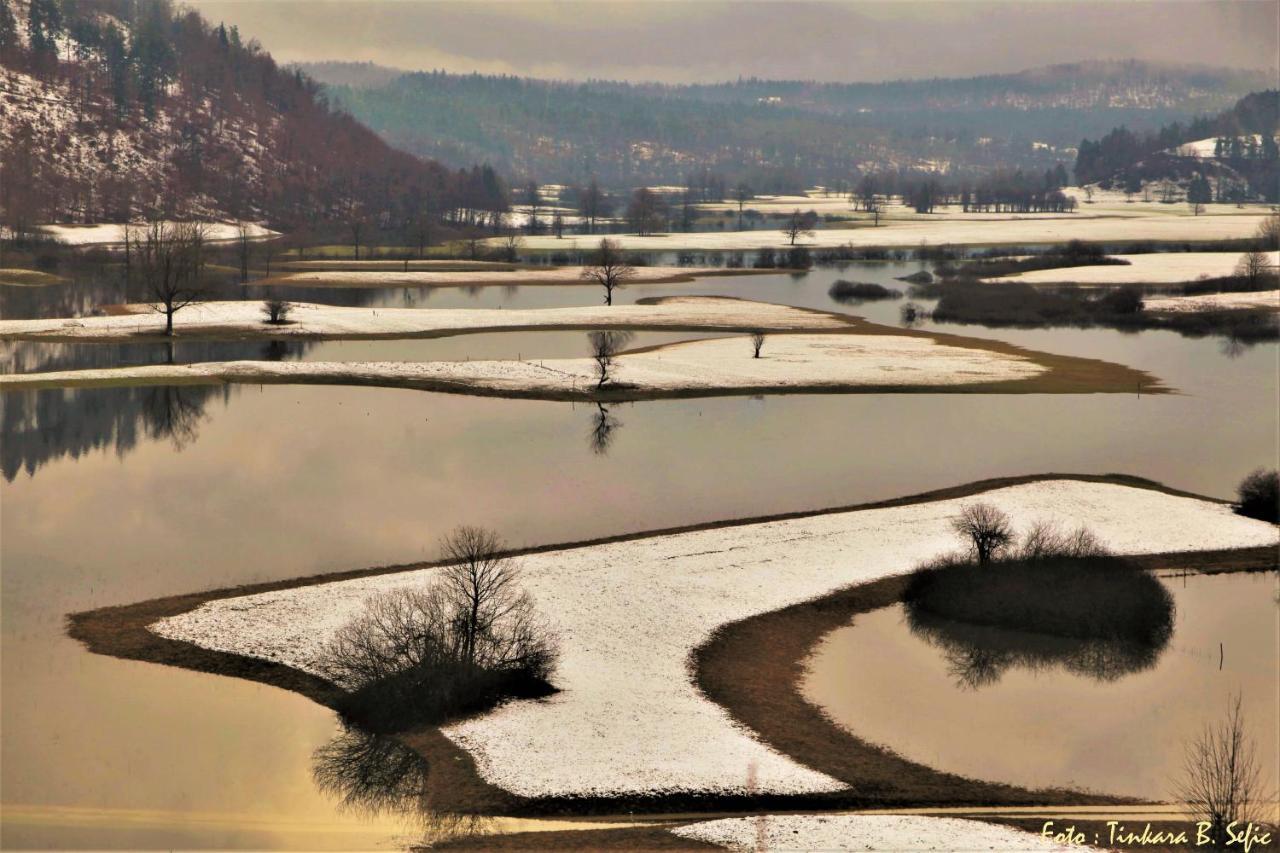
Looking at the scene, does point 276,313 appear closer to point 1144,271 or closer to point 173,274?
point 173,274

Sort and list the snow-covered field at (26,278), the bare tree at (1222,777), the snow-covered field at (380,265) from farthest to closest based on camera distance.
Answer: the snow-covered field at (380,265), the snow-covered field at (26,278), the bare tree at (1222,777)

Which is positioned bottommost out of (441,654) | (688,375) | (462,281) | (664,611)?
(664,611)

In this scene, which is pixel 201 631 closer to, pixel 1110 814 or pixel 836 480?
pixel 1110 814

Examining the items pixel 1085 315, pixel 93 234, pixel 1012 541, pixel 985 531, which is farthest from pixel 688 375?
pixel 93 234

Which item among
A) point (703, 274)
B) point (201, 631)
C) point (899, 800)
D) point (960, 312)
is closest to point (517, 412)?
point (201, 631)

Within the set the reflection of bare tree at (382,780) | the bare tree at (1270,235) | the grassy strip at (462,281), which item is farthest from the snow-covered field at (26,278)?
the bare tree at (1270,235)

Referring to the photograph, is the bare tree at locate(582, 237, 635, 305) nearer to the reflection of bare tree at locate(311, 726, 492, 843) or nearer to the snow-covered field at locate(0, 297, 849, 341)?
the snow-covered field at locate(0, 297, 849, 341)

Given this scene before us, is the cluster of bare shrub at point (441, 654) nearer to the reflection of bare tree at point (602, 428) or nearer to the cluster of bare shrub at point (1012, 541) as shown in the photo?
the cluster of bare shrub at point (1012, 541)

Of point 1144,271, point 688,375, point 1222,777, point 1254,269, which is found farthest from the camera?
point 1144,271
